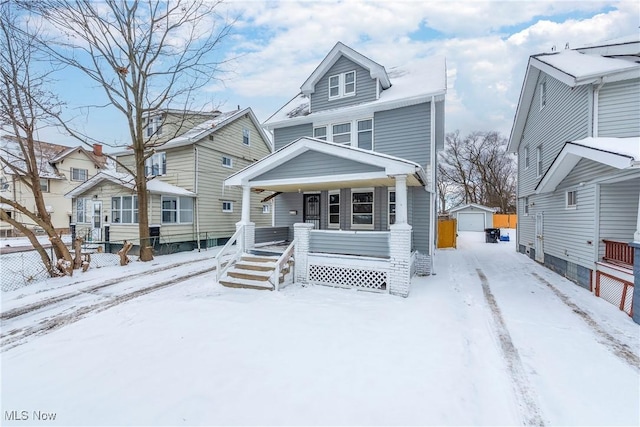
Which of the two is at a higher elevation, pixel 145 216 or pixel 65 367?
pixel 145 216

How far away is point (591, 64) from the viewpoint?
804 cm

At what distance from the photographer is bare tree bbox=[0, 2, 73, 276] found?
838cm

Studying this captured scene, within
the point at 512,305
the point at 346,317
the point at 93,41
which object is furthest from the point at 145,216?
the point at 512,305

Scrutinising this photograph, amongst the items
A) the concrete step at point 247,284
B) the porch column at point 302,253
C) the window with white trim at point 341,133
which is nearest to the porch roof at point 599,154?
the window with white trim at point 341,133

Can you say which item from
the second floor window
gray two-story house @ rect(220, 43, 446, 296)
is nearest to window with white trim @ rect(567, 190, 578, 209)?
gray two-story house @ rect(220, 43, 446, 296)

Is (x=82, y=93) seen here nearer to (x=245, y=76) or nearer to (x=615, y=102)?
(x=245, y=76)

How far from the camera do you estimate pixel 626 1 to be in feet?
27.8

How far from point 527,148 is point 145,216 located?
18.0 meters

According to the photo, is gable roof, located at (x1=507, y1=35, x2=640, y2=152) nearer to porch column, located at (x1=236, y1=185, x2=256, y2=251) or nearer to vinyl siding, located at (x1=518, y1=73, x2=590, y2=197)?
vinyl siding, located at (x1=518, y1=73, x2=590, y2=197)

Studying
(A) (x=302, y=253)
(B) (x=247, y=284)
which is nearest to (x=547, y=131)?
(A) (x=302, y=253)

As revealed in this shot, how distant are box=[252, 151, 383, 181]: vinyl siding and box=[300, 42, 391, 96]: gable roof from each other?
14.7 feet

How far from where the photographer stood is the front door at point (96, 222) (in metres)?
14.1

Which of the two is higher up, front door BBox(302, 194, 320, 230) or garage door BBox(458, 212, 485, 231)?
front door BBox(302, 194, 320, 230)

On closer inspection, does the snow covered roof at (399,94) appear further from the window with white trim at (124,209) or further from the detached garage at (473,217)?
the detached garage at (473,217)
